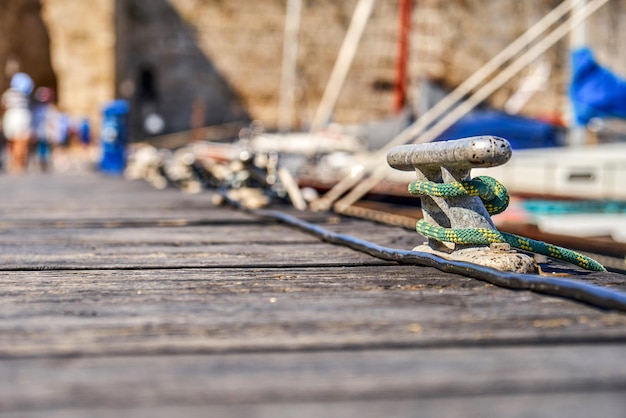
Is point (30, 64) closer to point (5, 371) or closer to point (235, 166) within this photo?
point (235, 166)

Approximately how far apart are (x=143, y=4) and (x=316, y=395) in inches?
860

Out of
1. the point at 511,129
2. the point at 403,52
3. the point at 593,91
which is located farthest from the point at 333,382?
the point at 403,52

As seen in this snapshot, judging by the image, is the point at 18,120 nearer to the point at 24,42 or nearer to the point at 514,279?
the point at 514,279

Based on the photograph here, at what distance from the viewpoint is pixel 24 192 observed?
648 cm

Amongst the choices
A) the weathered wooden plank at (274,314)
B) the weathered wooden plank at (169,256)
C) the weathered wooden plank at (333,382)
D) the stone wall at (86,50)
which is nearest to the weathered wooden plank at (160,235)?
the weathered wooden plank at (169,256)

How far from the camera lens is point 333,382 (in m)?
1.05

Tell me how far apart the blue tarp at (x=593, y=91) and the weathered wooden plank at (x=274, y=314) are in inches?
288

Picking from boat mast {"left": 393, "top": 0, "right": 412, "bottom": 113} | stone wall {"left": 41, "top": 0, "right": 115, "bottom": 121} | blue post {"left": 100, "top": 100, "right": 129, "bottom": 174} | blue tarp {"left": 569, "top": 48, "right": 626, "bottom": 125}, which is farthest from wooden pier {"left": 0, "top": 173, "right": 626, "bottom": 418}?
stone wall {"left": 41, "top": 0, "right": 115, "bottom": 121}

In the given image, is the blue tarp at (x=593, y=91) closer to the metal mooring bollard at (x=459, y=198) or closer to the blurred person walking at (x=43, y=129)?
the metal mooring bollard at (x=459, y=198)

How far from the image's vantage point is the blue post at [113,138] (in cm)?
1261

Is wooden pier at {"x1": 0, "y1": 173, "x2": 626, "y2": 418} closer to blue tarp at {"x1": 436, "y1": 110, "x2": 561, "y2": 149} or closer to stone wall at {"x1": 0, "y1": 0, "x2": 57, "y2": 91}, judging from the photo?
blue tarp at {"x1": 436, "y1": 110, "x2": 561, "y2": 149}

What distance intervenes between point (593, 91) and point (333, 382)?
27.3 feet

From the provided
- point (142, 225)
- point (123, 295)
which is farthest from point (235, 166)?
point (123, 295)

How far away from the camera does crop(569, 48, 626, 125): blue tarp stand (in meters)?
8.63
